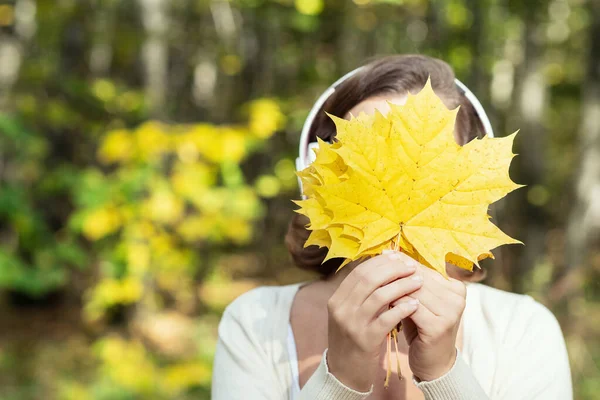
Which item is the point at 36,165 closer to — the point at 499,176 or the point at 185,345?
the point at 185,345

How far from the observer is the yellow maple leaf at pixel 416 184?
1.03m

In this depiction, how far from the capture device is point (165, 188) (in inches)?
164

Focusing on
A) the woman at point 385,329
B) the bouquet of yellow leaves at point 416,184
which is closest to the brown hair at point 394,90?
the woman at point 385,329

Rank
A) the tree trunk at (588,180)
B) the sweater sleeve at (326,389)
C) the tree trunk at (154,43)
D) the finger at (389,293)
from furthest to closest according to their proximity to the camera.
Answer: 1. the tree trunk at (588,180)
2. the tree trunk at (154,43)
3. the sweater sleeve at (326,389)
4. the finger at (389,293)

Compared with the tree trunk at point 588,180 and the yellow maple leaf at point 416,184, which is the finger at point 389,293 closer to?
the yellow maple leaf at point 416,184

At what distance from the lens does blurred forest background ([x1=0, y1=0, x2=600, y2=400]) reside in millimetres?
4195

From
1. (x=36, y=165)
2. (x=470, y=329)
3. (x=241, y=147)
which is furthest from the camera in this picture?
(x=36, y=165)

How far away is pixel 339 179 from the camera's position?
1.05 metres

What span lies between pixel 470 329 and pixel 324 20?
855 centimetres

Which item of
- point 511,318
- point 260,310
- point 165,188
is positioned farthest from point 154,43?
point 511,318

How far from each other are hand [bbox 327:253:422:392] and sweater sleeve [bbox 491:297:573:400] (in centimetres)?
45

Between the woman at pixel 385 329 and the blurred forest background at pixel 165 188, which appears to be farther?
the blurred forest background at pixel 165 188

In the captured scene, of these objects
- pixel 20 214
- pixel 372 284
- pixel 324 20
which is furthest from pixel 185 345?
pixel 324 20

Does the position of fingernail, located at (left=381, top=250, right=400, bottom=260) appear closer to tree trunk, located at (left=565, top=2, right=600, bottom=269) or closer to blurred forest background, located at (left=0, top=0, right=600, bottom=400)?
blurred forest background, located at (left=0, top=0, right=600, bottom=400)
